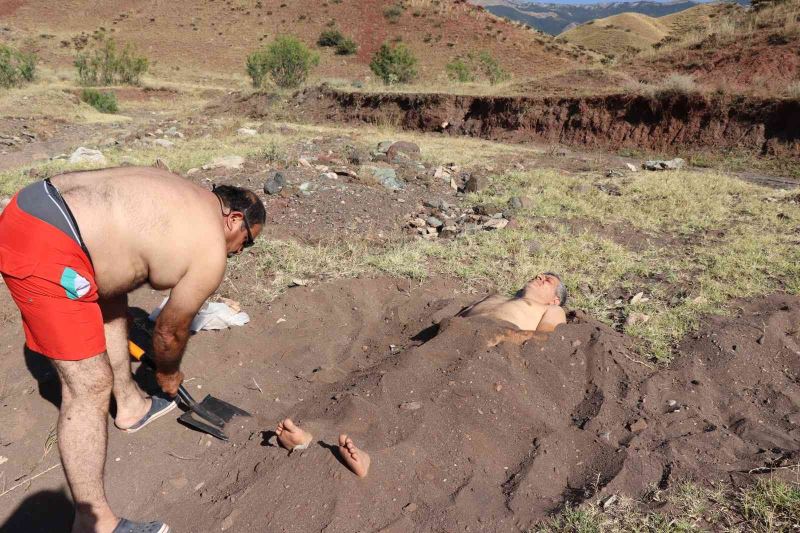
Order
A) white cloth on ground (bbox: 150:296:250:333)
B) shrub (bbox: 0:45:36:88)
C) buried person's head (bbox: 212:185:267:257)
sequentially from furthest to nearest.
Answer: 1. shrub (bbox: 0:45:36:88)
2. white cloth on ground (bbox: 150:296:250:333)
3. buried person's head (bbox: 212:185:267:257)

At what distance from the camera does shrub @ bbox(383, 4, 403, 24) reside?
3741 cm

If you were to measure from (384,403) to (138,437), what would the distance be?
52.3 inches

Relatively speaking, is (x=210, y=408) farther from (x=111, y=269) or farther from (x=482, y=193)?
(x=482, y=193)

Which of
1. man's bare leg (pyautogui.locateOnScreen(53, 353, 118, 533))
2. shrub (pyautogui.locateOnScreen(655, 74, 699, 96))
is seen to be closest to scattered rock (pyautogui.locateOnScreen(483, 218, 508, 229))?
man's bare leg (pyautogui.locateOnScreen(53, 353, 118, 533))

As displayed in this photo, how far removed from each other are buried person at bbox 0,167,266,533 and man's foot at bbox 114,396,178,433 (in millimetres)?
827

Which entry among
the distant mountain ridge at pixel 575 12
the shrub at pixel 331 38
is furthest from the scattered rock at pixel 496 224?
the distant mountain ridge at pixel 575 12

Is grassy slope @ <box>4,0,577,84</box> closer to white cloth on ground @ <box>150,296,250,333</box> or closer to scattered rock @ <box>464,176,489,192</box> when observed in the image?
scattered rock @ <box>464,176,489,192</box>

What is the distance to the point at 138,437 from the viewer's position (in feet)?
9.25

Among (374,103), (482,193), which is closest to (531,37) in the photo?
(374,103)

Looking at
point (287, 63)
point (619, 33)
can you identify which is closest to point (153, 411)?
point (287, 63)

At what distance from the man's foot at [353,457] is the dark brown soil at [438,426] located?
5 cm

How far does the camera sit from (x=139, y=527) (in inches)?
82.3

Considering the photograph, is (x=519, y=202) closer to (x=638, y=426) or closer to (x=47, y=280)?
(x=638, y=426)

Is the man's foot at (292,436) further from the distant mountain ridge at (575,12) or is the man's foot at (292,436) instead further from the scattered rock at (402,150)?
the distant mountain ridge at (575,12)
